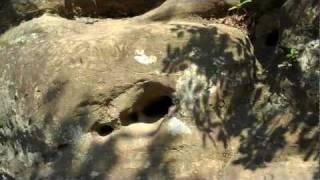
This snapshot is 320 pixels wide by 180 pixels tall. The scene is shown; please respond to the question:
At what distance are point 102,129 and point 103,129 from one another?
1 centimetres

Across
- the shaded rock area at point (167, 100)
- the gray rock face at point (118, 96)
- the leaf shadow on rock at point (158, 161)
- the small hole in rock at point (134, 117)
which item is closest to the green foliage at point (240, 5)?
the shaded rock area at point (167, 100)

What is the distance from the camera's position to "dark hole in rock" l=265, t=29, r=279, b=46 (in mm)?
5180

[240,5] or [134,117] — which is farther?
[240,5]

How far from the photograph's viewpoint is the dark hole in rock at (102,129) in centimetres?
481

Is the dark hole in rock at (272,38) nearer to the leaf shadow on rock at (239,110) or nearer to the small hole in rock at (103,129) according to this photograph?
the leaf shadow on rock at (239,110)

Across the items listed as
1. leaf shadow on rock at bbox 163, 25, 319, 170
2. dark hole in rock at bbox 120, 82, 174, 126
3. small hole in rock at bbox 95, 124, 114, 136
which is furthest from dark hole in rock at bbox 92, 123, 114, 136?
leaf shadow on rock at bbox 163, 25, 319, 170

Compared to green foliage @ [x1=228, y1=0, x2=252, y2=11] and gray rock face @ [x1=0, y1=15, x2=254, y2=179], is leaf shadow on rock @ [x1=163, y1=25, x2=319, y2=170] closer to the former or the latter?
gray rock face @ [x1=0, y1=15, x2=254, y2=179]

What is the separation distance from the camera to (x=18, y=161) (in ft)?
16.6

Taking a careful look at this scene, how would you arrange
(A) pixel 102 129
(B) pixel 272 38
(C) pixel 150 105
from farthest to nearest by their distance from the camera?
(B) pixel 272 38 → (C) pixel 150 105 → (A) pixel 102 129

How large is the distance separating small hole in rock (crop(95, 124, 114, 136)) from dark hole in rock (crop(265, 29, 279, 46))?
58.4 inches

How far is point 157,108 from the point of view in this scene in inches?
196

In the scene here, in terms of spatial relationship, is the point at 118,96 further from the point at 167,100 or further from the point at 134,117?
the point at 167,100

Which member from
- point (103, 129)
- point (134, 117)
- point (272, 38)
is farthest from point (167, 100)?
point (272, 38)

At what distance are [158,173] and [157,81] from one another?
719mm
